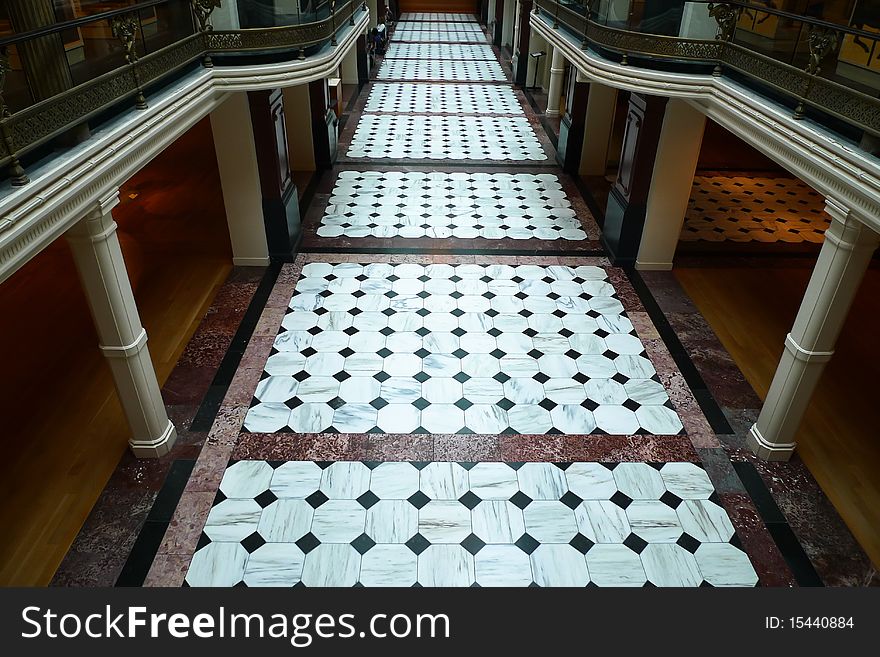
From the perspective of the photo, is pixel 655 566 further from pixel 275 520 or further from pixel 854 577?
pixel 275 520

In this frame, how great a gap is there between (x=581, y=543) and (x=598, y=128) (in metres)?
8.52

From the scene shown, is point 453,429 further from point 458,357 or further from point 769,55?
point 769,55

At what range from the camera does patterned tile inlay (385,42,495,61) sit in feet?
70.8

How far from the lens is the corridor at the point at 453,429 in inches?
182

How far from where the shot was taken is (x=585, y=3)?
7820 millimetres

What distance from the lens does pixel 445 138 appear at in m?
13.3

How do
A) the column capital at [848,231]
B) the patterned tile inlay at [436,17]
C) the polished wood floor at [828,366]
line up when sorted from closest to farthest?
1. the column capital at [848,231]
2. the polished wood floor at [828,366]
3. the patterned tile inlay at [436,17]

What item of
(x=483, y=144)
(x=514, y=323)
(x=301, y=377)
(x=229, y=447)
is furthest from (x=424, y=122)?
(x=229, y=447)

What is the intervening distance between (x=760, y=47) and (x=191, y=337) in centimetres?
651

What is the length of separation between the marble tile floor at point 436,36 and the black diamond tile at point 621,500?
76.2 feet

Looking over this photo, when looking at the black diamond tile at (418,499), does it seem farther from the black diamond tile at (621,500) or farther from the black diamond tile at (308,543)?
the black diamond tile at (621,500)

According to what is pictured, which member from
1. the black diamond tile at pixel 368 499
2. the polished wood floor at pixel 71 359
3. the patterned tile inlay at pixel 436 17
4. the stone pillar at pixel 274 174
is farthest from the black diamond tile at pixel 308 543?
the patterned tile inlay at pixel 436 17

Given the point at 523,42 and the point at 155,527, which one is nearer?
the point at 155,527

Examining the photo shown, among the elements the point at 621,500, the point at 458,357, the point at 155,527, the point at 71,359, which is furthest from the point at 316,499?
the point at 71,359
